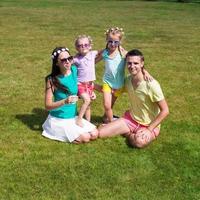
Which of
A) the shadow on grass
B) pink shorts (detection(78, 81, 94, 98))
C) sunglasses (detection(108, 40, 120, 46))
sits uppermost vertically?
sunglasses (detection(108, 40, 120, 46))

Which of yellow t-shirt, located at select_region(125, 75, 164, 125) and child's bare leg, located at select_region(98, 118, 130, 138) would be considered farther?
child's bare leg, located at select_region(98, 118, 130, 138)

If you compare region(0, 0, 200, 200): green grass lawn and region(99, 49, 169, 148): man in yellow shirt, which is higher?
region(99, 49, 169, 148): man in yellow shirt

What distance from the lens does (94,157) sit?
19.7 ft

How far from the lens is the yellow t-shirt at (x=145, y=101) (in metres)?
6.29

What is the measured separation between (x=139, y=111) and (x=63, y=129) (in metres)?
1.05

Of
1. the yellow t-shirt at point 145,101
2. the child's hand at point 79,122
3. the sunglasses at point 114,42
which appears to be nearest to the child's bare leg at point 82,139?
the child's hand at point 79,122

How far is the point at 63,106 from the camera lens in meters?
6.48

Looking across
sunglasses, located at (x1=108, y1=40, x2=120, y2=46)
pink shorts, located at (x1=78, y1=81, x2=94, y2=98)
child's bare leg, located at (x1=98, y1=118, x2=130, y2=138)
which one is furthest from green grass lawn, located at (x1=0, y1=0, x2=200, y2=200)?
sunglasses, located at (x1=108, y1=40, x2=120, y2=46)

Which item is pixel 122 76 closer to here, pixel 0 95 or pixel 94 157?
pixel 94 157

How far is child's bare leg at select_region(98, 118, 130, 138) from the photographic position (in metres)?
6.62

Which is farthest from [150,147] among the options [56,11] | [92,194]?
[56,11]

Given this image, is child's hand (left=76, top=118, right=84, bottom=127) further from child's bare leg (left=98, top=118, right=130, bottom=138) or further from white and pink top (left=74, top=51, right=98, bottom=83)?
white and pink top (left=74, top=51, right=98, bottom=83)

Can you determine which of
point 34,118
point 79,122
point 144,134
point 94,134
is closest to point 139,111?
point 144,134

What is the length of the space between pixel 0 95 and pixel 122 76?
2708 mm
